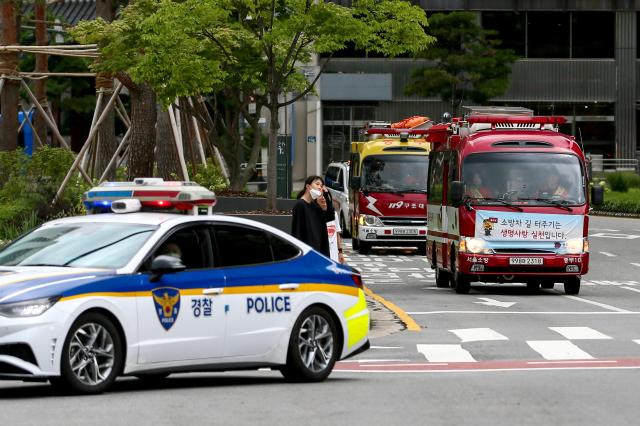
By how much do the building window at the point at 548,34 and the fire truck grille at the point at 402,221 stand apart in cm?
4816

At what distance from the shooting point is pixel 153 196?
42.8 feet

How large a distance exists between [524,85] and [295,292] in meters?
70.8

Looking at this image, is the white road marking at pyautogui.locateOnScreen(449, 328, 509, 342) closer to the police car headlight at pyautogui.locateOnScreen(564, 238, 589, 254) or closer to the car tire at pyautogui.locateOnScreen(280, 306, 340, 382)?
the car tire at pyautogui.locateOnScreen(280, 306, 340, 382)

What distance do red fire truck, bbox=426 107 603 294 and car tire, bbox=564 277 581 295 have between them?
2 cm

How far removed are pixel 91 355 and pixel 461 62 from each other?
195ft

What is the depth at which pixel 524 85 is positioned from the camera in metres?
82.8

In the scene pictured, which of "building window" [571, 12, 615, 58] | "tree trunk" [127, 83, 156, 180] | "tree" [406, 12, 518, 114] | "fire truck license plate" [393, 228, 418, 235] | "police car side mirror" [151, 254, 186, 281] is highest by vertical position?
"building window" [571, 12, 615, 58]

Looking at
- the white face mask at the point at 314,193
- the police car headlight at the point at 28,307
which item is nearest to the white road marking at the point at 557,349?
the white face mask at the point at 314,193

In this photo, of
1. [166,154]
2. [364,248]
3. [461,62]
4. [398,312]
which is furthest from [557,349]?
[461,62]

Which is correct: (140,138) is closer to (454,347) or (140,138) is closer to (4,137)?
(4,137)

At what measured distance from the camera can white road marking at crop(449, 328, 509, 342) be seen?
1781 centimetres

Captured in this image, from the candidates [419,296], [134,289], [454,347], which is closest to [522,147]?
[419,296]

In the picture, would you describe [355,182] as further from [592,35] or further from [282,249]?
[592,35]

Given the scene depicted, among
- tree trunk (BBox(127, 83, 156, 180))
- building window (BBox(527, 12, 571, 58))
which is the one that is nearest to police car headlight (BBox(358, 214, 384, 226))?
tree trunk (BBox(127, 83, 156, 180))
